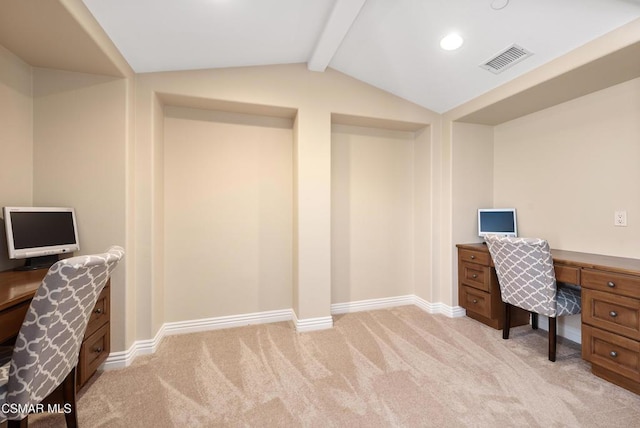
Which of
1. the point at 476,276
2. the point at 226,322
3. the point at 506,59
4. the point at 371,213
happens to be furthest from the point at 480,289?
the point at 226,322

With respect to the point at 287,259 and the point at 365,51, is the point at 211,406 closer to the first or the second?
the point at 287,259

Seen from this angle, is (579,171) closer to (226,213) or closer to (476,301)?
(476,301)

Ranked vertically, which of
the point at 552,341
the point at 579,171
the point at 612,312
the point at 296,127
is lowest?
the point at 552,341

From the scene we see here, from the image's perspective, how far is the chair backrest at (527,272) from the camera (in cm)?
201

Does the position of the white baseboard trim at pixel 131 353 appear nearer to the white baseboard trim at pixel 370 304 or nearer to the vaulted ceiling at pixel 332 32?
the white baseboard trim at pixel 370 304

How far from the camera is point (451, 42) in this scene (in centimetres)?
211

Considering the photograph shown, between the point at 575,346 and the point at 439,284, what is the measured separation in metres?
1.16

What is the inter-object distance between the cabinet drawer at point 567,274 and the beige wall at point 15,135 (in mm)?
Answer: 3866

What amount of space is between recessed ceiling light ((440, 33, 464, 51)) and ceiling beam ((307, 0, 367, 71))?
0.73 m

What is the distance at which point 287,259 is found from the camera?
2893 millimetres

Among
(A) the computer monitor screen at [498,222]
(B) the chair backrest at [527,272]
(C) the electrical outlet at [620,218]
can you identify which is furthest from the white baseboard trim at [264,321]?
(C) the electrical outlet at [620,218]

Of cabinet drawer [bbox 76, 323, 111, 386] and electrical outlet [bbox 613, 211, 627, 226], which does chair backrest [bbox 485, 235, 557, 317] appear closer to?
electrical outlet [bbox 613, 211, 627, 226]

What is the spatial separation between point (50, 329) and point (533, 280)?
2.90 m

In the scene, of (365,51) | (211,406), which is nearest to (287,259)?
(211,406)
